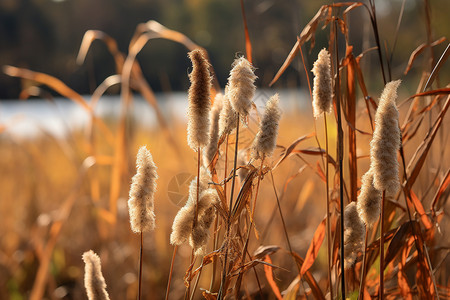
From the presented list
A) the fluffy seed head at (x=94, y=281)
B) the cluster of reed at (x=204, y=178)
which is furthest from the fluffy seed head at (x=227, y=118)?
the fluffy seed head at (x=94, y=281)

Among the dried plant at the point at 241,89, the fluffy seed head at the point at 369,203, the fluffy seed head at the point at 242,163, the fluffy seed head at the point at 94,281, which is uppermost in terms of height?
the dried plant at the point at 241,89

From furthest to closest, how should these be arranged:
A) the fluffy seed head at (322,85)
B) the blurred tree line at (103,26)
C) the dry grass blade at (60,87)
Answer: the blurred tree line at (103,26) < the dry grass blade at (60,87) < the fluffy seed head at (322,85)

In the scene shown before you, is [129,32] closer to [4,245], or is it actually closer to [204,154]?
[4,245]

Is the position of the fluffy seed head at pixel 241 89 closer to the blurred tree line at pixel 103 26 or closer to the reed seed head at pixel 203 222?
the reed seed head at pixel 203 222

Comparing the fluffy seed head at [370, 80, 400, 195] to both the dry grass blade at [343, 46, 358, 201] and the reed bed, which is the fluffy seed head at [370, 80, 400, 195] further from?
the dry grass blade at [343, 46, 358, 201]

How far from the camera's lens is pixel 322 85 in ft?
1.99

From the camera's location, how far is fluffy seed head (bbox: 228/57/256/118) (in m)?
0.54

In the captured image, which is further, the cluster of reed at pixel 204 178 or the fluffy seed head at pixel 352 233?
the fluffy seed head at pixel 352 233

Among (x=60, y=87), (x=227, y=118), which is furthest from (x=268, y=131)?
(x=60, y=87)

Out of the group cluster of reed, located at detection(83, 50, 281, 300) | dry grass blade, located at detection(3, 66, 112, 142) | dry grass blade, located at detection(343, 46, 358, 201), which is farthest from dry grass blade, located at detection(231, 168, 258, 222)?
dry grass blade, located at detection(3, 66, 112, 142)

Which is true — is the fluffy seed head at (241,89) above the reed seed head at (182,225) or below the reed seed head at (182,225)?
above

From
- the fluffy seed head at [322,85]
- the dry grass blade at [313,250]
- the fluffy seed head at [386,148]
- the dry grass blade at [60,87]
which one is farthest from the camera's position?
the dry grass blade at [60,87]

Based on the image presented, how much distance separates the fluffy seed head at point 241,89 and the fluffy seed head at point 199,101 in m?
0.03

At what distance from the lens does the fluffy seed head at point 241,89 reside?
541 millimetres
